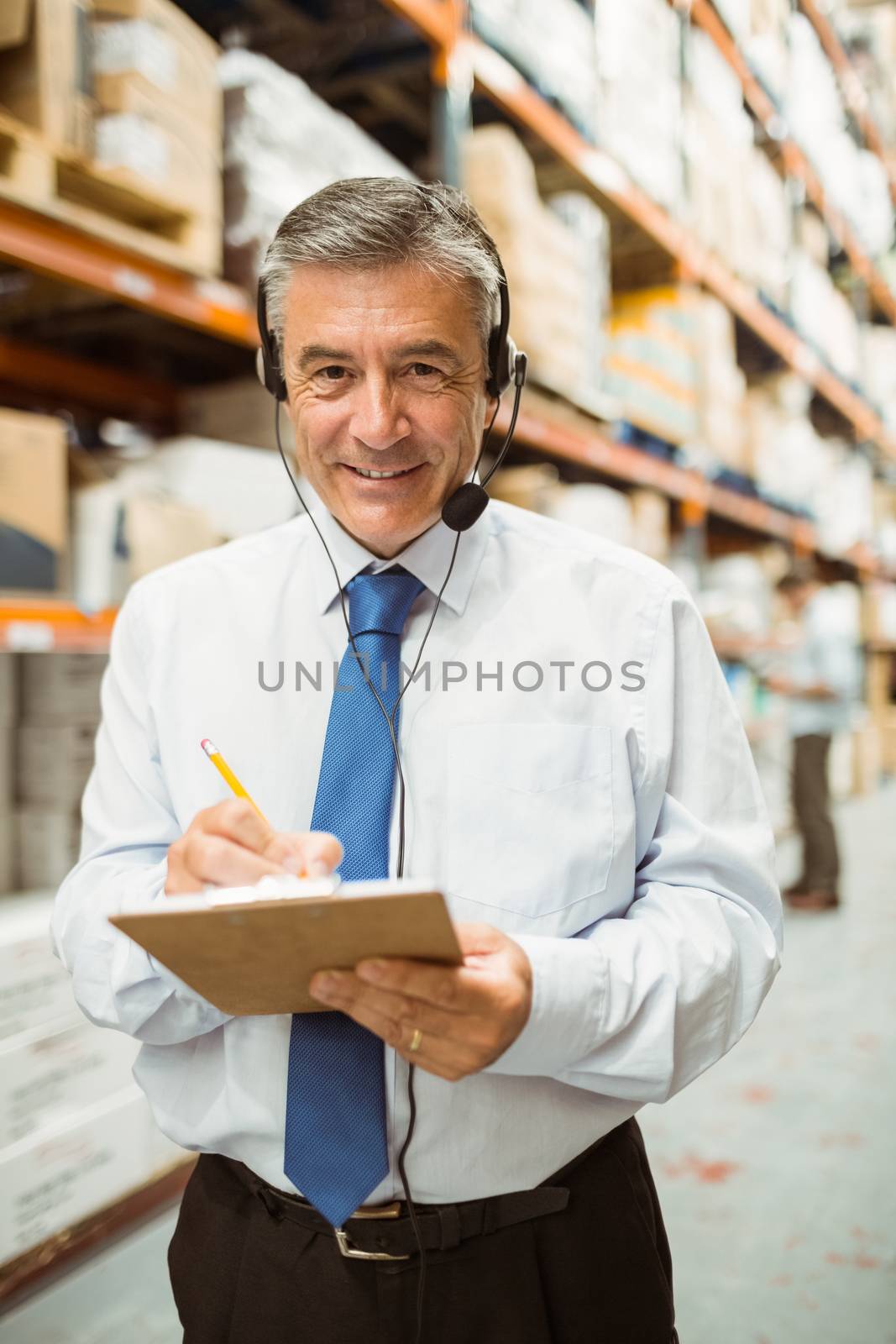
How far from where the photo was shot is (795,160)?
519 cm

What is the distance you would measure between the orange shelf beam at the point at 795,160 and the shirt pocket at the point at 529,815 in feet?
12.6

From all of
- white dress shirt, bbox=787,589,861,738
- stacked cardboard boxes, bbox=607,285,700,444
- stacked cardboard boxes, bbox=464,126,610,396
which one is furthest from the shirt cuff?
white dress shirt, bbox=787,589,861,738

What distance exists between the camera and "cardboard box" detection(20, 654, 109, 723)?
207 cm

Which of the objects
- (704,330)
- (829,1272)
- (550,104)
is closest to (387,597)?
(829,1272)

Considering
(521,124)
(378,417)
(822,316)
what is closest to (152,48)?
(378,417)

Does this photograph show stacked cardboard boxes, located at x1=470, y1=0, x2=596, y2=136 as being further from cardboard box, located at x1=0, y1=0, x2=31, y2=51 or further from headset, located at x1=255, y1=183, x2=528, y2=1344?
headset, located at x1=255, y1=183, x2=528, y2=1344

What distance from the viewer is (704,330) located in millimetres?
4082

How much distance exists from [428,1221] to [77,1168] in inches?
46.5

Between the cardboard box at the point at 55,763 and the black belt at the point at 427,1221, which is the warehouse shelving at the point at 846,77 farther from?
the black belt at the point at 427,1221

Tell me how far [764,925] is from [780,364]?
5074 mm

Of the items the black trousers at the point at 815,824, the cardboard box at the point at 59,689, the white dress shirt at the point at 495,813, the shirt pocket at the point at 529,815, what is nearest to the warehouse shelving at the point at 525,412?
the cardboard box at the point at 59,689

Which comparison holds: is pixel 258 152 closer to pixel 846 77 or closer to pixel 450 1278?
pixel 450 1278

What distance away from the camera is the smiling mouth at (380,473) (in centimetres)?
102

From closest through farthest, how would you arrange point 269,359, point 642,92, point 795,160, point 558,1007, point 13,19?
point 558,1007
point 269,359
point 13,19
point 642,92
point 795,160
